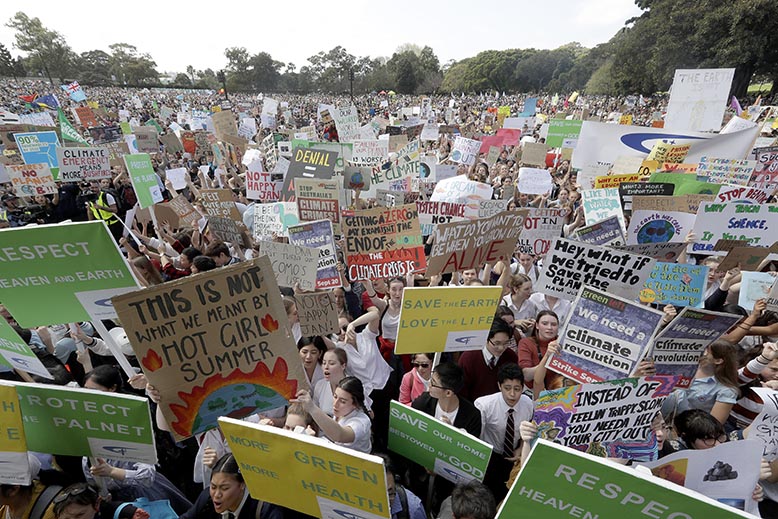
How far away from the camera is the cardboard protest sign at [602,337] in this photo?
3.36 metres

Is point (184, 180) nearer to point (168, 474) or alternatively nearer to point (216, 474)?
point (168, 474)

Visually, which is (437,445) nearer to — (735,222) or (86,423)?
(86,423)

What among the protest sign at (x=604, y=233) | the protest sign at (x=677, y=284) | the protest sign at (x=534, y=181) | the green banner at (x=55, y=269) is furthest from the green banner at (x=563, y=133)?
the green banner at (x=55, y=269)

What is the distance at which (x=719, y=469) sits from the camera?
2.62m

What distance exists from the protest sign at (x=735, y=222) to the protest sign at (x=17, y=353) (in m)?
7.66

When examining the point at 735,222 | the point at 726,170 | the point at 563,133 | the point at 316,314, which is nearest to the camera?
the point at 316,314

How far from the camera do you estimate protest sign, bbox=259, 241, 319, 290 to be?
204 inches

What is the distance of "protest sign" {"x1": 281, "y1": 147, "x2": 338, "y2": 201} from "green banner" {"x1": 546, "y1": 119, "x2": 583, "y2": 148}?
9.45 metres

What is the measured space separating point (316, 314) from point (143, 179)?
5.89 m

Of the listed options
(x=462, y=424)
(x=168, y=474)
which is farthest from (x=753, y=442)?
(x=168, y=474)

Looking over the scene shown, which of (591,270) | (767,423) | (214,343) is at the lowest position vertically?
(767,423)

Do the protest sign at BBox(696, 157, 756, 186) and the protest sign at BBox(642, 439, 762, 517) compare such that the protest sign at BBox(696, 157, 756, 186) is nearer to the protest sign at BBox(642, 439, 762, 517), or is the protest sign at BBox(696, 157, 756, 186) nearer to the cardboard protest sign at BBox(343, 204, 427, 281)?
the cardboard protest sign at BBox(343, 204, 427, 281)

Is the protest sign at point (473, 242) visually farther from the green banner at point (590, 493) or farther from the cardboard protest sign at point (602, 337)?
the green banner at point (590, 493)

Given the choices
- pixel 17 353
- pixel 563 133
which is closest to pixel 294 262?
pixel 17 353
